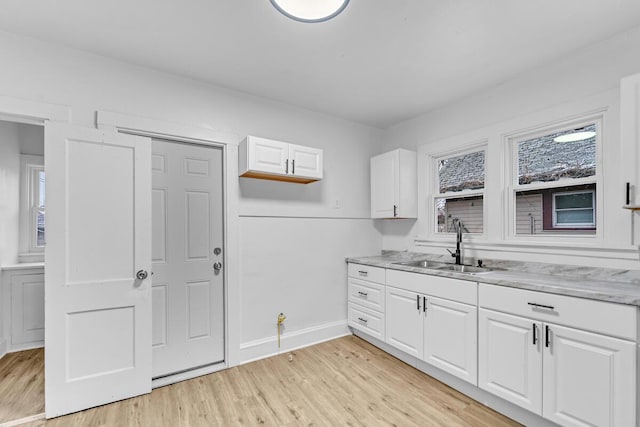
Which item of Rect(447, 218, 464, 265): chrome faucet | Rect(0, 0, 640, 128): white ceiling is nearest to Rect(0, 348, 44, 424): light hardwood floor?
Rect(0, 0, 640, 128): white ceiling

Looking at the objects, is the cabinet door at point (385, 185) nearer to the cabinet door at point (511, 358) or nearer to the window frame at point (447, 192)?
the window frame at point (447, 192)

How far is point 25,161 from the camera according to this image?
333 cm

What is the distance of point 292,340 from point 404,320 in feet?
3.84

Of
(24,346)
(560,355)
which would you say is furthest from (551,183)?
(24,346)

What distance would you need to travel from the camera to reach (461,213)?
3105 mm

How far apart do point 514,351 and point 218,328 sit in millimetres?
2350

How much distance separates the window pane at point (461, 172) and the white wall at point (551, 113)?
0.18 meters

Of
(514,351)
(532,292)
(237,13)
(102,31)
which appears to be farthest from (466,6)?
(102,31)

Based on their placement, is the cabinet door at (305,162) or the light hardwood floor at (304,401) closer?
the light hardwood floor at (304,401)

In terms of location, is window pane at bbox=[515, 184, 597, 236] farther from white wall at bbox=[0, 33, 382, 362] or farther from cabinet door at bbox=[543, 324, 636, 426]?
white wall at bbox=[0, 33, 382, 362]

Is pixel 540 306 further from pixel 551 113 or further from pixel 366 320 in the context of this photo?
pixel 366 320

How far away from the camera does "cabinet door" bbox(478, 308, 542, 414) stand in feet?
5.98

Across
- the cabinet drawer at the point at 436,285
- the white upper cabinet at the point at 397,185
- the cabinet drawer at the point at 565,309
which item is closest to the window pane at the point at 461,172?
the white upper cabinet at the point at 397,185

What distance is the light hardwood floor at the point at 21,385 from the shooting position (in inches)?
79.9
